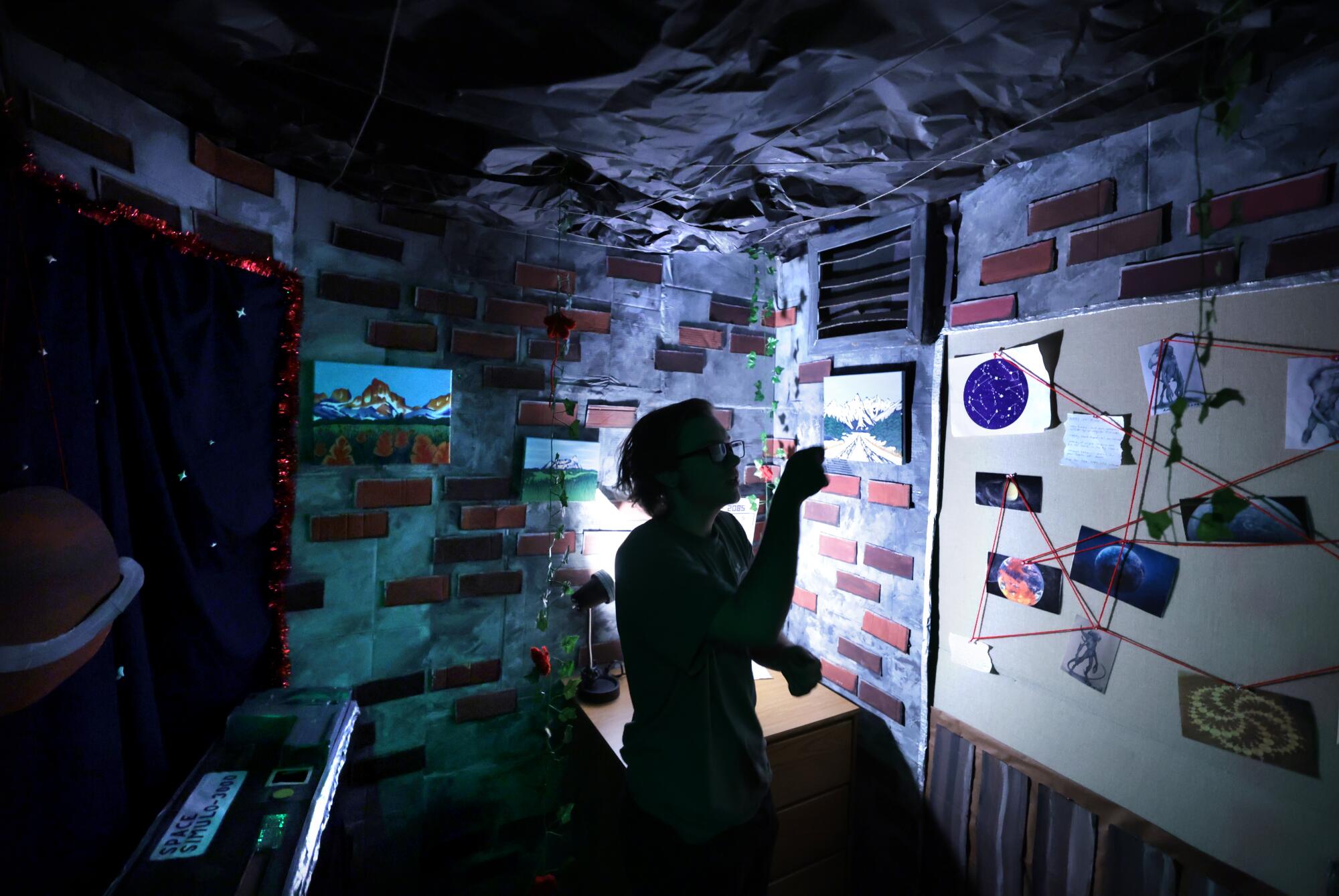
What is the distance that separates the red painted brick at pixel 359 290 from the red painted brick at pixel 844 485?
164 centimetres

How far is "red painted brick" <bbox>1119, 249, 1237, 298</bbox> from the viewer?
120 cm

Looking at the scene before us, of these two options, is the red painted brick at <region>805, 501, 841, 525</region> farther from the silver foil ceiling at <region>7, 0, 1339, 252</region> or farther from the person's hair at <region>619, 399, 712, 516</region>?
the silver foil ceiling at <region>7, 0, 1339, 252</region>

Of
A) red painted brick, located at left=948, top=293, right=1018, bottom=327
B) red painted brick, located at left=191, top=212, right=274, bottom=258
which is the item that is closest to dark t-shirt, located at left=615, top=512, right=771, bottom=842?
red painted brick, located at left=948, top=293, right=1018, bottom=327

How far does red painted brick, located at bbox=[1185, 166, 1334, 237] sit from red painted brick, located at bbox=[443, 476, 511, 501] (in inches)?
79.2

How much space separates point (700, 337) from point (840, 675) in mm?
1457

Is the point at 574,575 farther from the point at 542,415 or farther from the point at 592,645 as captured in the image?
the point at 542,415

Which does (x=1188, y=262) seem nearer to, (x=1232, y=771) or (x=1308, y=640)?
(x=1308, y=640)

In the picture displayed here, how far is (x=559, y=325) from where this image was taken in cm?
193

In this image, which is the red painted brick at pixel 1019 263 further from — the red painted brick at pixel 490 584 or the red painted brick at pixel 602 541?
the red painted brick at pixel 490 584

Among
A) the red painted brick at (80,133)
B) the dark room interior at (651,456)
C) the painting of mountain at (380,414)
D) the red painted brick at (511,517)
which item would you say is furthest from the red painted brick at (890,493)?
the red painted brick at (80,133)

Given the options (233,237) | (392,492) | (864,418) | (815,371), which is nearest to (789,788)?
(864,418)

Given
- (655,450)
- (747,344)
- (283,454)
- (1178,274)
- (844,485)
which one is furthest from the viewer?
(747,344)

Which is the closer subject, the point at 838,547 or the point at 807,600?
the point at 838,547

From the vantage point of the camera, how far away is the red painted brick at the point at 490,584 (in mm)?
1967
